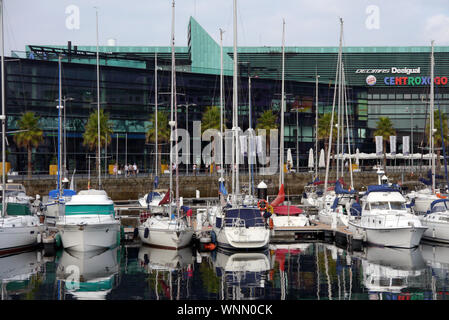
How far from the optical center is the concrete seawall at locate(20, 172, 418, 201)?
61.2m

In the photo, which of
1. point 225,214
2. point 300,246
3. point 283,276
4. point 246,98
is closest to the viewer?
point 283,276

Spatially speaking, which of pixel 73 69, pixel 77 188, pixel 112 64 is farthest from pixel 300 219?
pixel 112 64

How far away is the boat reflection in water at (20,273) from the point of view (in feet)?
79.6

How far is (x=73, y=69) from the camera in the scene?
258 feet

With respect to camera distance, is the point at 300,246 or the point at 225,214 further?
the point at 300,246

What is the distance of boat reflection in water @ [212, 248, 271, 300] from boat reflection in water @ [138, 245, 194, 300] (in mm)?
1524

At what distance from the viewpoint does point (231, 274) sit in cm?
2742

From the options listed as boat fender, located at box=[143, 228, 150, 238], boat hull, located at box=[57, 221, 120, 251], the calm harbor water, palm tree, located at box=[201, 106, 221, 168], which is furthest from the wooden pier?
palm tree, located at box=[201, 106, 221, 168]

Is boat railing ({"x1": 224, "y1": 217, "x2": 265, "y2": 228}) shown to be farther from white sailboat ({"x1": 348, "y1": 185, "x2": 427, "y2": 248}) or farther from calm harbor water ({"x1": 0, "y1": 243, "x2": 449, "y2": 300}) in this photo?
white sailboat ({"x1": 348, "y1": 185, "x2": 427, "y2": 248})

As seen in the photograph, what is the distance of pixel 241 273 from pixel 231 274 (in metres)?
0.51

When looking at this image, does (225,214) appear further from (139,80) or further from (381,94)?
(381,94)

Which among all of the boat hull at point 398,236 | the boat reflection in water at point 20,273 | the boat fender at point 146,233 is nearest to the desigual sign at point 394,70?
the boat hull at point 398,236

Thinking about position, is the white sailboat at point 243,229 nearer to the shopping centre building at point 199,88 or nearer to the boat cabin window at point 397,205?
the boat cabin window at point 397,205

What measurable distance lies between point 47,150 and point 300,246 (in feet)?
161
